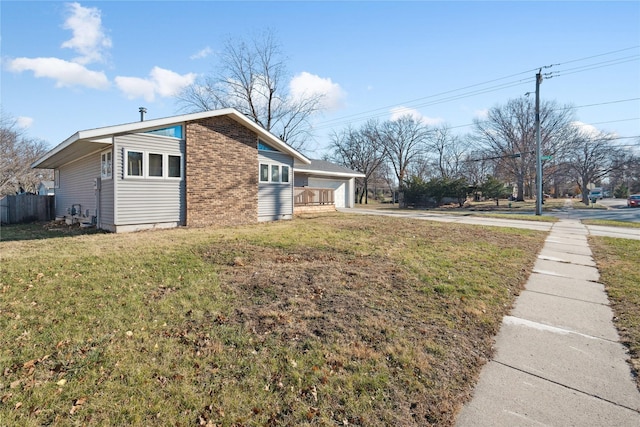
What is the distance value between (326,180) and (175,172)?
654 inches

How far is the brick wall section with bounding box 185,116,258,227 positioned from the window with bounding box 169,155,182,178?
9.4 inches

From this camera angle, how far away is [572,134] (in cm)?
3469

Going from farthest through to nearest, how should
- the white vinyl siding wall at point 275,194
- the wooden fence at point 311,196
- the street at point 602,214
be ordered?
the wooden fence at point 311,196 → the street at point 602,214 → the white vinyl siding wall at point 275,194

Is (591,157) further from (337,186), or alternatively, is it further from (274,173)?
(274,173)

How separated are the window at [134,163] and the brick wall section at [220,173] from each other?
1492mm

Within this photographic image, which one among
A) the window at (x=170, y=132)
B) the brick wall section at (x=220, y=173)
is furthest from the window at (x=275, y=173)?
the window at (x=170, y=132)

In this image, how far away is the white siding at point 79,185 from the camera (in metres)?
12.2

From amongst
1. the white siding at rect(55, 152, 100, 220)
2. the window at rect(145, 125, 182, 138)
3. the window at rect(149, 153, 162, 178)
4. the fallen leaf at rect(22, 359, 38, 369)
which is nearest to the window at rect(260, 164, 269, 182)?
the window at rect(145, 125, 182, 138)

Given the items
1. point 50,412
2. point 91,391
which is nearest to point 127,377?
point 91,391

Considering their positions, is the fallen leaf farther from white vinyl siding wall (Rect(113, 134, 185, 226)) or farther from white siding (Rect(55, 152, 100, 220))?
white siding (Rect(55, 152, 100, 220))

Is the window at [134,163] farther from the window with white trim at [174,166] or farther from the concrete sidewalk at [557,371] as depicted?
the concrete sidewalk at [557,371]

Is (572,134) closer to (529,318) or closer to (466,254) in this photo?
(466,254)

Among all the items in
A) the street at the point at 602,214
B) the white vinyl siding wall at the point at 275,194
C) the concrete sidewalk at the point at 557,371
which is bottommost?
the concrete sidewalk at the point at 557,371

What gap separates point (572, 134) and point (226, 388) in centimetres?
4432
